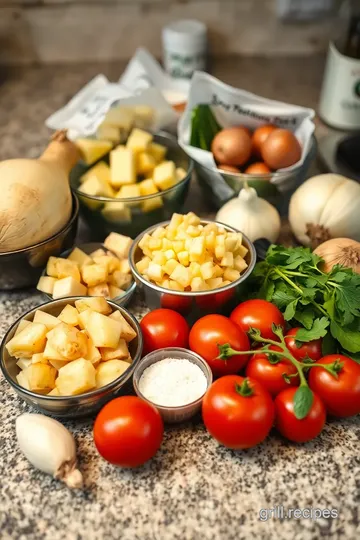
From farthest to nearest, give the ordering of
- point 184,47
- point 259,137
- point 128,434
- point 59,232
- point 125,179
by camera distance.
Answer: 1. point 184,47
2. point 259,137
3. point 125,179
4. point 59,232
5. point 128,434

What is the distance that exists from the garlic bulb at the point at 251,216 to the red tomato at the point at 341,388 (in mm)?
375

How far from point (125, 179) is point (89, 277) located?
272 mm

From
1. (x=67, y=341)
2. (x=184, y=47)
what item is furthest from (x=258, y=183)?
(x=184, y=47)

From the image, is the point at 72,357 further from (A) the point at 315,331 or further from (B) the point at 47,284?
(A) the point at 315,331

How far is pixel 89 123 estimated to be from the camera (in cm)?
132

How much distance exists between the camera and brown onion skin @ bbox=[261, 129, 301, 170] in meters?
1.22

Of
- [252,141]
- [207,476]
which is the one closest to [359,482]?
[207,476]

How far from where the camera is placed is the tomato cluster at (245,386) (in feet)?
2.53

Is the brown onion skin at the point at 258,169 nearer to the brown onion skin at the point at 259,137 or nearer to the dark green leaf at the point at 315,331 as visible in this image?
the brown onion skin at the point at 259,137

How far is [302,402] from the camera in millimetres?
782

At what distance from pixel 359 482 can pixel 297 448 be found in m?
0.10

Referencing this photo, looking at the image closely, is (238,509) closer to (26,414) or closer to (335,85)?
(26,414)

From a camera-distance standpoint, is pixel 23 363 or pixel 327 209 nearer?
pixel 23 363

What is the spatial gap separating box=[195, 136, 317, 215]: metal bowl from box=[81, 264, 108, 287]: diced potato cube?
1.24ft
